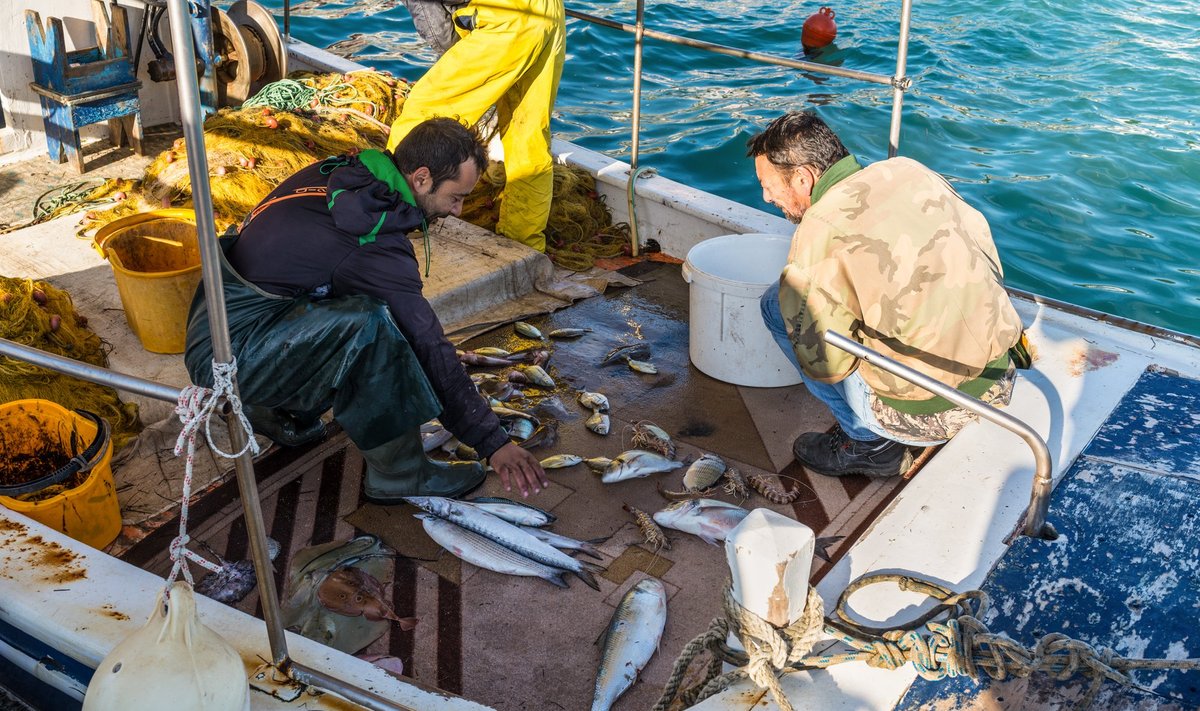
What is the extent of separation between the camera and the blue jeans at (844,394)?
3.88m

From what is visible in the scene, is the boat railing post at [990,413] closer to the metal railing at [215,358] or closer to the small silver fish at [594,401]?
the metal railing at [215,358]

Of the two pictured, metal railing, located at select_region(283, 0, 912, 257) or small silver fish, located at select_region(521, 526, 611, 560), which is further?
metal railing, located at select_region(283, 0, 912, 257)

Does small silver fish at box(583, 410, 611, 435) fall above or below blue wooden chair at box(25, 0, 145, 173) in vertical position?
below

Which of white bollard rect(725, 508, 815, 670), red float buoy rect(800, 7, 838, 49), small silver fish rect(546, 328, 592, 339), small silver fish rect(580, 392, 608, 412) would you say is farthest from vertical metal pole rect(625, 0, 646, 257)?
red float buoy rect(800, 7, 838, 49)

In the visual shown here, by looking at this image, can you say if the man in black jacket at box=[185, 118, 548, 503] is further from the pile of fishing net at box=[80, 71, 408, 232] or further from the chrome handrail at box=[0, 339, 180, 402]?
the pile of fishing net at box=[80, 71, 408, 232]

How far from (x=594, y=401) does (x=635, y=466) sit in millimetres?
560

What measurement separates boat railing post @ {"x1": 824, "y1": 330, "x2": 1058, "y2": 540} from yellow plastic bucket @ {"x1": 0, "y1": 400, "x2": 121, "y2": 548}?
8.44 ft

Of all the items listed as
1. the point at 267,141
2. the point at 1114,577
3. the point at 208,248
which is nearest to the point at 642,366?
the point at 1114,577

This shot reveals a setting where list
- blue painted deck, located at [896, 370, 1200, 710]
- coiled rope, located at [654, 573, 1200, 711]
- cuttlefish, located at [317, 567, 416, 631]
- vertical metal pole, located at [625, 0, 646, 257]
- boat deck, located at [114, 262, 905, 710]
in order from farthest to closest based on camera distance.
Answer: vertical metal pole, located at [625, 0, 646, 257], cuttlefish, located at [317, 567, 416, 631], boat deck, located at [114, 262, 905, 710], blue painted deck, located at [896, 370, 1200, 710], coiled rope, located at [654, 573, 1200, 711]

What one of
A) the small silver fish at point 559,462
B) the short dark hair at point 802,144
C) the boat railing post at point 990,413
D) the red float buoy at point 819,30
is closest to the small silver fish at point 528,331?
the small silver fish at point 559,462

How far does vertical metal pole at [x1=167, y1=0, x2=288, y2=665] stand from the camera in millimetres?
1673

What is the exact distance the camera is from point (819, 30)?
1386cm

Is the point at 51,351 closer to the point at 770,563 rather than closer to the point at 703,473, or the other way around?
the point at 703,473

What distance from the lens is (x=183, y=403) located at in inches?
78.6
